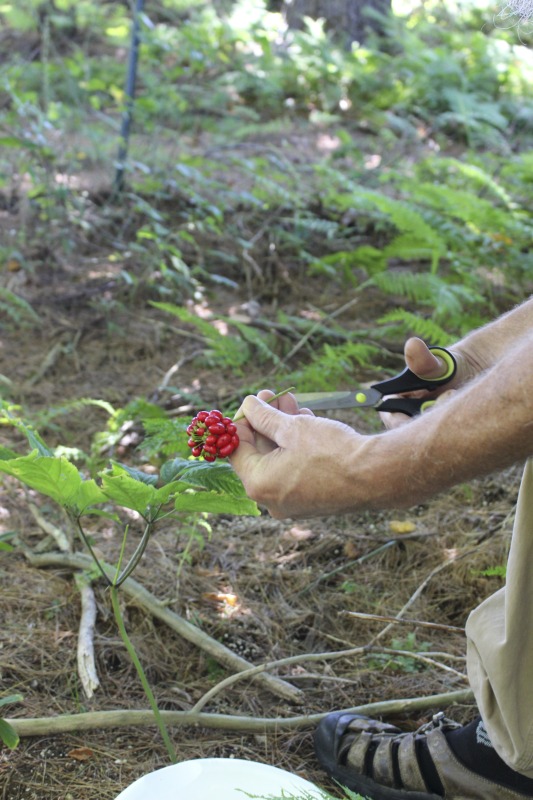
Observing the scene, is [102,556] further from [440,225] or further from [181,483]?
[440,225]

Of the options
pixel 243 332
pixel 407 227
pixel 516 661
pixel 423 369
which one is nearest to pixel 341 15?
pixel 407 227

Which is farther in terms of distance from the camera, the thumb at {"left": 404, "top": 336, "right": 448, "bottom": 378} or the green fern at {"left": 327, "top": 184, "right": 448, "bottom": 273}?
the green fern at {"left": 327, "top": 184, "right": 448, "bottom": 273}

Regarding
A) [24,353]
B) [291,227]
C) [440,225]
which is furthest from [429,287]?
[24,353]

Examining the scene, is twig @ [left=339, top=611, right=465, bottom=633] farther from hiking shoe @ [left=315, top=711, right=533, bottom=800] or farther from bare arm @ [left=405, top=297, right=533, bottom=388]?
bare arm @ [left=405, top=297, right=533, bottom=388]

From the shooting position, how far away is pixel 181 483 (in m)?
1.53

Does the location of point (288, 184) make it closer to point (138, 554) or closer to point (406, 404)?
point (406, 404)

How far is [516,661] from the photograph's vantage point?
1.72 metres

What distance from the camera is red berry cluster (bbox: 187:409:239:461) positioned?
166 centimetres

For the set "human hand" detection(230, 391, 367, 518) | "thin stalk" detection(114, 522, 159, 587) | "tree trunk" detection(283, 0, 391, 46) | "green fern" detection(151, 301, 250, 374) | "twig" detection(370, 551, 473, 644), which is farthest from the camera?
"tree trunk" detection(283, 0, 391, 46)

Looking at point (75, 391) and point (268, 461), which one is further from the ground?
point (268, 461)

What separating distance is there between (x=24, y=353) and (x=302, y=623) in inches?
94.2

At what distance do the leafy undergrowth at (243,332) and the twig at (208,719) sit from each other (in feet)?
0.05

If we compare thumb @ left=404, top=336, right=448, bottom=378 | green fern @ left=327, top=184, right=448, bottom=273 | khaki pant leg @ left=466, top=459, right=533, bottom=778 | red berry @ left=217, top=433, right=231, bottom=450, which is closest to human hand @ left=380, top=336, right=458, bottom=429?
thumb @ left=404, top=336, right=448, bottom=378

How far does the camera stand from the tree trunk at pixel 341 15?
29.8 feet
